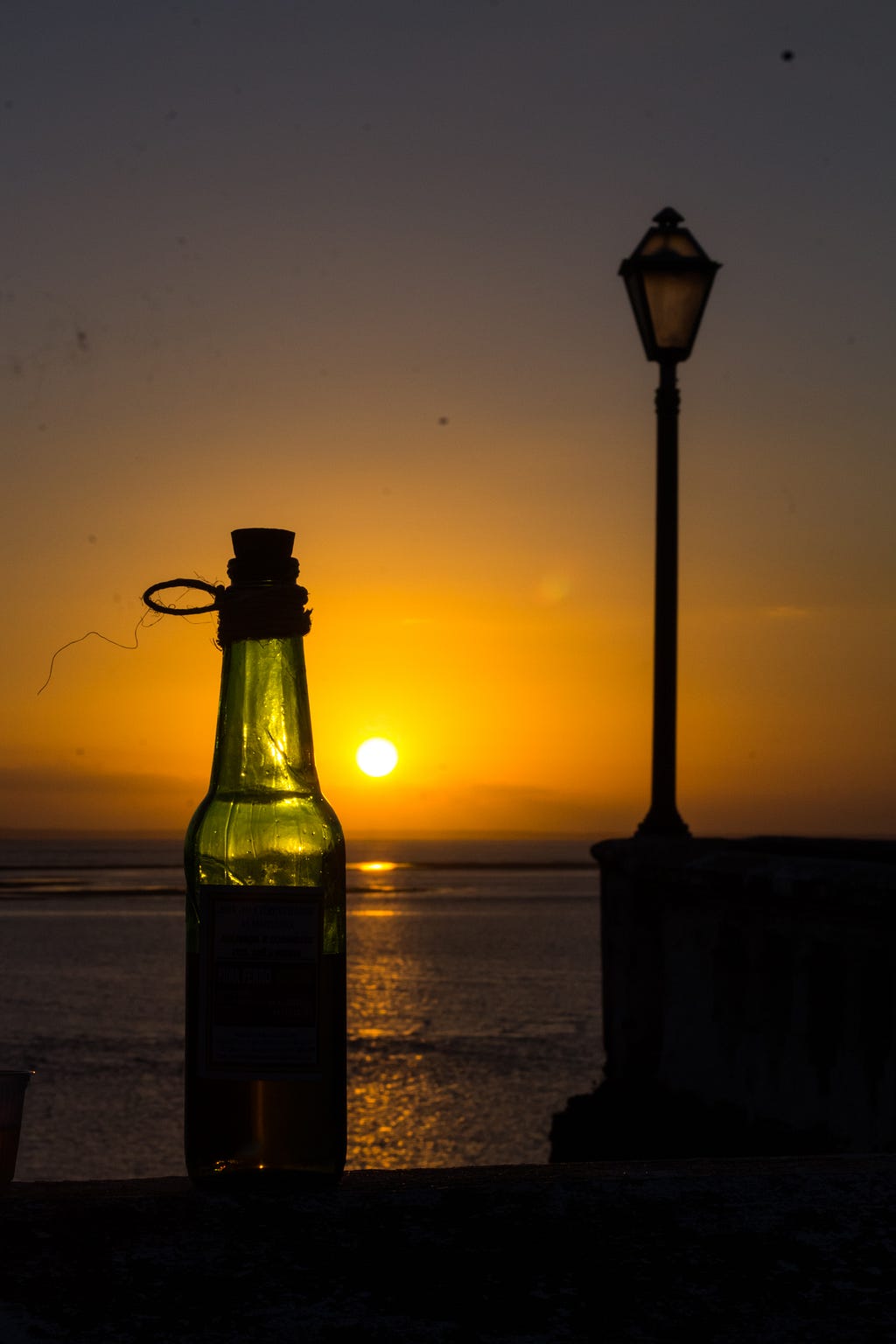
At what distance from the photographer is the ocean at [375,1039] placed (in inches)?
507

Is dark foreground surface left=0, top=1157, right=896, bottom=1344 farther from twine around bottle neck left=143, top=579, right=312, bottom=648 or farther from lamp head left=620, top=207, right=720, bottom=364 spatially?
lamp head left=620, top=207, right=720, bottom=364

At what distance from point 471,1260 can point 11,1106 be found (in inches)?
26.3

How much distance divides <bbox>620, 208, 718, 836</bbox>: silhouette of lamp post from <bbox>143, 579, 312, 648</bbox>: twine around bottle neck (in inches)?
250

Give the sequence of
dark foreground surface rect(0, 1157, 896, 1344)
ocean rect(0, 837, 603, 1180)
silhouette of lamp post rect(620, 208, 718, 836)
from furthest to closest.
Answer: ocean rect(0, 837, 603, 1180) → silhouette of lamp post rect(620, 208, 718, 836) → dark foreground surface rect(0, 1157, 896, 1344)

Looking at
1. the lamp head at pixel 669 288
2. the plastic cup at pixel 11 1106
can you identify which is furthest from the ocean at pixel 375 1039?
the lamp head at pixel 669 288

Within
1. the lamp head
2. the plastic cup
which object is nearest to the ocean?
the plastic cup

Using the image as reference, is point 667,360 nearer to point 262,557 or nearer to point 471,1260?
point 262,557

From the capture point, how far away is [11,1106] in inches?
69.7

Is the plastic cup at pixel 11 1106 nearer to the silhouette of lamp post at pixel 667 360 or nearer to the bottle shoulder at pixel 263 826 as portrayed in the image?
the bottle shoulder at pixel 263 826

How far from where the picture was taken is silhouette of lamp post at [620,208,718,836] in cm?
802

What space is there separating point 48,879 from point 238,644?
4008 inches

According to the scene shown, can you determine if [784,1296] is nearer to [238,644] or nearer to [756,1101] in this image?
[238,644]

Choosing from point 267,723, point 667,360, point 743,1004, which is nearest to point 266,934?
point 267,723

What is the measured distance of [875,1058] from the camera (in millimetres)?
4781
